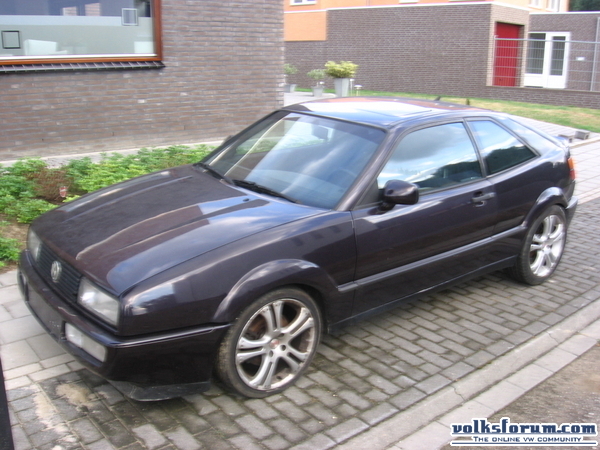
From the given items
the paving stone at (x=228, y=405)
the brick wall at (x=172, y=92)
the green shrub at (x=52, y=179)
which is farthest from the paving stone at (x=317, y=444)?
the brick wall at (x=172, y=92)

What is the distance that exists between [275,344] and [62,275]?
1247mm

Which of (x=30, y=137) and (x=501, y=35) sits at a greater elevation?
(x=501, y=35)

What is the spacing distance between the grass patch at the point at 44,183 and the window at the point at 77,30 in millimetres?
2453

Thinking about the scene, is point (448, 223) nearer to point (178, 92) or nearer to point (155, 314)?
point (155, 314)

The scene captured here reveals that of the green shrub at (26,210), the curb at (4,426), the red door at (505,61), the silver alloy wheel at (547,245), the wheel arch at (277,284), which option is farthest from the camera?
the red door at (505,61)

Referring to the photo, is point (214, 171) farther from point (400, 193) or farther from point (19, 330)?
point (19, 330)

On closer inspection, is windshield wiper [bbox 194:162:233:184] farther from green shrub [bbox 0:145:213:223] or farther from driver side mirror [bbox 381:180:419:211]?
green shrub [bbox 0:145:213:223]

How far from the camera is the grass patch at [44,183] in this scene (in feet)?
18.8

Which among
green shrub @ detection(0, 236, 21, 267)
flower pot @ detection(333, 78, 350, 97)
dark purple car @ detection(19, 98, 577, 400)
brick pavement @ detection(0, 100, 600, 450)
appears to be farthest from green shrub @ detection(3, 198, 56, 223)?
flower pot @ detection(333, 78, 350, 97)

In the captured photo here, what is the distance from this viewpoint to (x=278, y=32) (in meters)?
11.4

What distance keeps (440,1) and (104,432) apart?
26049mm

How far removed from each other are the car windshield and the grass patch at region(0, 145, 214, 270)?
2.12 metres

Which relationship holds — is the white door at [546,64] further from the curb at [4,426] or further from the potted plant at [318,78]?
the curb at [4,426]

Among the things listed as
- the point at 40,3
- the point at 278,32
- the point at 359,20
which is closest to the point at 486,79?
the point at 359,20
